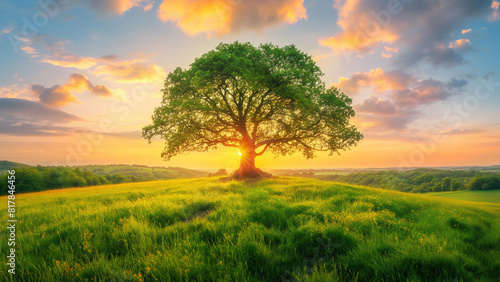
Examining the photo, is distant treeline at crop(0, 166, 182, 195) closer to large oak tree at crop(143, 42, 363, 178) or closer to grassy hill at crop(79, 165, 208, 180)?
large oak tree at crop(143, 42, 363, 178)

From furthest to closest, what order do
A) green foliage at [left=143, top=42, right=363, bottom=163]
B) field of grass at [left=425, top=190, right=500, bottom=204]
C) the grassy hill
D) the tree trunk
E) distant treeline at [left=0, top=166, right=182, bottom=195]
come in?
the grassy hill < distant treeline at [left=0, top=166, right=182, bottom=195] < field of grass at [left=425, top=190, right=500, bottom=204] < the tree trunk < green foliage at [left=143, top=42, right=363, bottom=163]

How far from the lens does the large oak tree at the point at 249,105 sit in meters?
21.4

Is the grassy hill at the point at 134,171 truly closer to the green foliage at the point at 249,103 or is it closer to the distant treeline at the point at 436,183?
the distant treeline at the point at 436,183

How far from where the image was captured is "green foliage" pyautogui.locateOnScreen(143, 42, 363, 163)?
21422 mm

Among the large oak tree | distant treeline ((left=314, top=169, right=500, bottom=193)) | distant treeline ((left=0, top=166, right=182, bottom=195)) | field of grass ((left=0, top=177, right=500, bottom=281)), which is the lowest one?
distant treeline ((left=314, top=169, right=500, bottom=193))

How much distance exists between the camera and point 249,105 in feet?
81.1

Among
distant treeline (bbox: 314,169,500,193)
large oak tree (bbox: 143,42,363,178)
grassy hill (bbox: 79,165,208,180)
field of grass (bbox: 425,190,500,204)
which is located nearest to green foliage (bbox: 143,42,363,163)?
large oak tree (bbox: 143,42,363,178)

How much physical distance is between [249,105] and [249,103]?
0.78 feet

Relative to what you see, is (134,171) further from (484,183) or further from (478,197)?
(484,183)

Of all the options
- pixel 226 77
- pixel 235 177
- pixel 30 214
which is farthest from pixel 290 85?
pixel 30 214

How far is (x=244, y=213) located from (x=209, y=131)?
19.0 m

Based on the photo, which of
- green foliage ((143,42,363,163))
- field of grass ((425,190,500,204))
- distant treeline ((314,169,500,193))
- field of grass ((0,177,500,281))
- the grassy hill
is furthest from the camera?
the grassy hill

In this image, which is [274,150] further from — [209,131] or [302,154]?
[209,131]

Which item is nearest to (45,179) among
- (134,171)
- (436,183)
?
(134,171)
